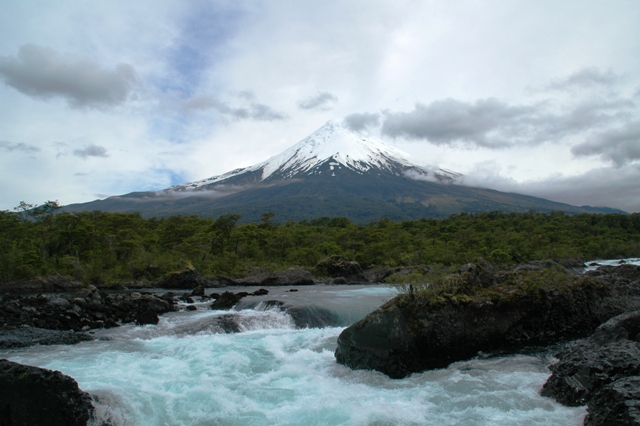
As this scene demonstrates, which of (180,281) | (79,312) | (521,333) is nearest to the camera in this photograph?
(521,333)

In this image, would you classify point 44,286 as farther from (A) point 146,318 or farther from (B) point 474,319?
(B) point 474,319

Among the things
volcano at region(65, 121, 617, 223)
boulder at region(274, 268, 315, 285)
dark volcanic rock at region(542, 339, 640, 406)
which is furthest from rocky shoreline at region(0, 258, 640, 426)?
volcano at region(65, 121, 617, 223)

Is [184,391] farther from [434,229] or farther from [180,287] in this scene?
[434,229]

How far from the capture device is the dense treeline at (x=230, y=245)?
97.6 ft

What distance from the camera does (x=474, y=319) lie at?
344 inches

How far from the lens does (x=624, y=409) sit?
4242 mm

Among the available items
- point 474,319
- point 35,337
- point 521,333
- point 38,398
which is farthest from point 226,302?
point 38,398

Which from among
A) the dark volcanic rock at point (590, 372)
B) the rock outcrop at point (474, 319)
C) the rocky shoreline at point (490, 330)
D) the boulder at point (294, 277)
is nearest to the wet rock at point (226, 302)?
the rocky shoreline at point (490, 330)

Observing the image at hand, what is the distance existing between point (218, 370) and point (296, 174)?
175892 millimetres

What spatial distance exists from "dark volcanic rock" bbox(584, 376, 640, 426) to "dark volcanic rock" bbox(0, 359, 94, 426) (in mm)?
6484

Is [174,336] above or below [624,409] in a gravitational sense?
below

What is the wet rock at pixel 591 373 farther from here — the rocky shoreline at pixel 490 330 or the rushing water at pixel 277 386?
the rushing water at pixel 277 386

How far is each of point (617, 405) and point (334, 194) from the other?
494 feet

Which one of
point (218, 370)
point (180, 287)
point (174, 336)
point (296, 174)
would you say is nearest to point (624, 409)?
point (218, 370)
